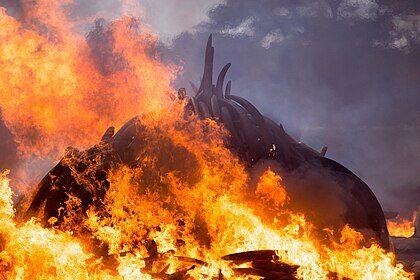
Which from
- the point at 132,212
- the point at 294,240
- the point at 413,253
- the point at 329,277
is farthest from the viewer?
the point at 413,253

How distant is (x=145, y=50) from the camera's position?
1023 centimetres

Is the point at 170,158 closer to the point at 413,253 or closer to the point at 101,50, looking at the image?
the point at 101,50

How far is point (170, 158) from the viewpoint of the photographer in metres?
6.73

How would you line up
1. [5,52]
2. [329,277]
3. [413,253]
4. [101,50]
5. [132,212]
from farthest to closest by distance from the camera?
[413,253], [101,50], [5,52], [132,212], [329,277]

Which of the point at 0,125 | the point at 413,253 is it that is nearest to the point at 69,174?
the point at 413,253

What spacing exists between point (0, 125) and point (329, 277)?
2217 centimetres

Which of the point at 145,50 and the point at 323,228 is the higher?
the point at 145,50

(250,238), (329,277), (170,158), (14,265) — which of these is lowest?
(14,265)

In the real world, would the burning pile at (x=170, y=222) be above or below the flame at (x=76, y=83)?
below

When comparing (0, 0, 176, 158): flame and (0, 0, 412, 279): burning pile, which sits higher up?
(0, 0, 176, 158): flame

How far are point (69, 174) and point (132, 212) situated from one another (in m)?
1.40

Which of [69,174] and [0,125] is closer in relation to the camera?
[69,174]

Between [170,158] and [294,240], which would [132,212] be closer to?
[170,158]

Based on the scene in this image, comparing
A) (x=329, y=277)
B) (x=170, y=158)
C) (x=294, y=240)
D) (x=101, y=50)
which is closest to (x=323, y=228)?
(x=294, y=240)
